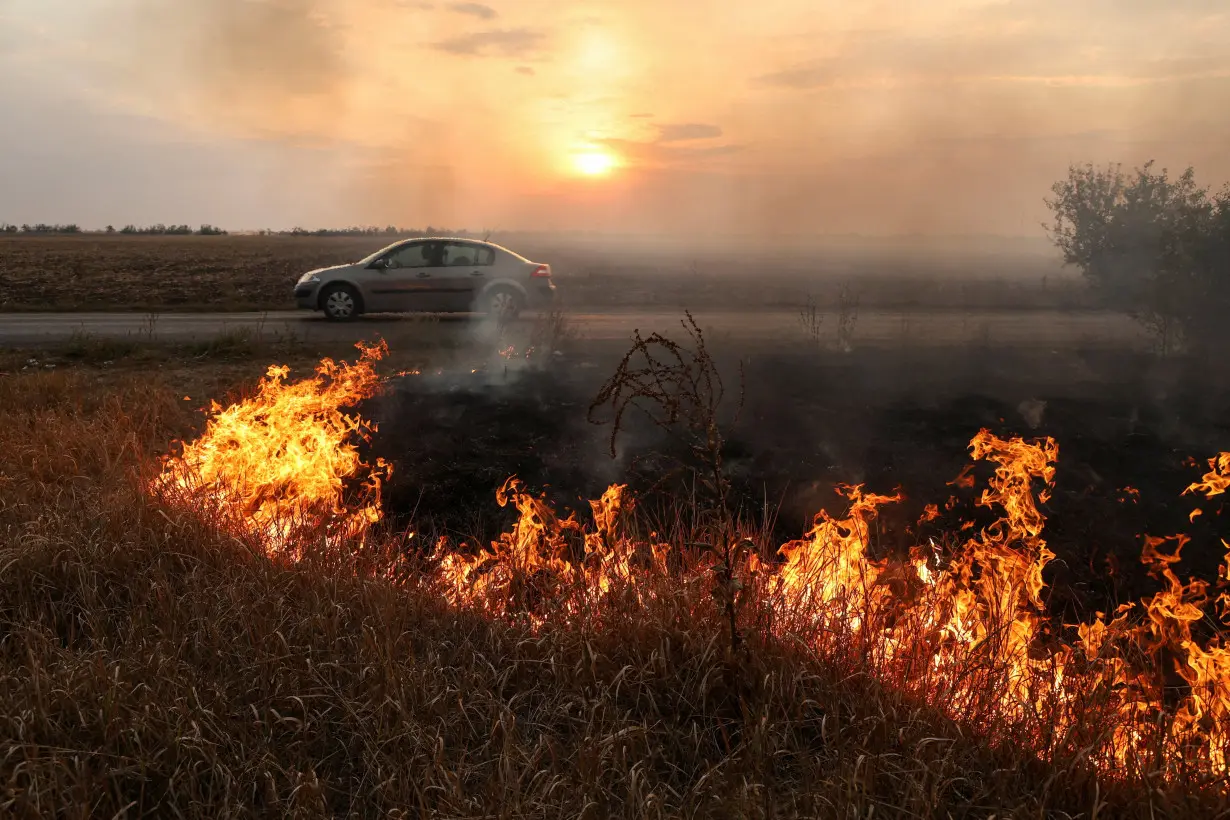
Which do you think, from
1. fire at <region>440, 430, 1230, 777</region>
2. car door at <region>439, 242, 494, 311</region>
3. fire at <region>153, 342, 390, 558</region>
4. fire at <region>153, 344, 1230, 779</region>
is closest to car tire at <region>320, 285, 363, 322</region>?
car door at <region>439, 242, 494, 311</region>

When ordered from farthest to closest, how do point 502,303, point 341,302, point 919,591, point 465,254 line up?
point 341,302 < point 465,254 < point 502,303 < point 919,591

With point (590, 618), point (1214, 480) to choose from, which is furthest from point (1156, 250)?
point (590, 618)

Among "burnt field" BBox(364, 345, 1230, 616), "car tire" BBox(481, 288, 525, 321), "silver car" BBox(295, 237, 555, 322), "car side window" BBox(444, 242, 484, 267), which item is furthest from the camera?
"car side window" BBox(444, 242, 484, 267)

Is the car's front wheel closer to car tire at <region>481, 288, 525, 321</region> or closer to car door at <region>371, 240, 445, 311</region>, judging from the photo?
car tire at <region>481, 288, 525, 321</region>

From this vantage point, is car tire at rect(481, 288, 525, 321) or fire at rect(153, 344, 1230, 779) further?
car tire at rect(481, 288, 525, 321)

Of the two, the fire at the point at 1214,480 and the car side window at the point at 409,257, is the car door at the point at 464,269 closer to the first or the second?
the car side window at the point at 409,257

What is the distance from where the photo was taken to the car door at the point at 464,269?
551 inches

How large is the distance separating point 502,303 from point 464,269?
0.94 meters

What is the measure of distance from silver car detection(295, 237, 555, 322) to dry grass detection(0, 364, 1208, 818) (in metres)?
9.84

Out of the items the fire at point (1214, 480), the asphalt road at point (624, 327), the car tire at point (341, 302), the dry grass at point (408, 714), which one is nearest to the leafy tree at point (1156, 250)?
the asphalt road at point (624, 327)

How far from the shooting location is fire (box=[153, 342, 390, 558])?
201 inches

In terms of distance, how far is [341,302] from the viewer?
14352 mm

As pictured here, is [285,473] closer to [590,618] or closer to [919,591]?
[590,618]

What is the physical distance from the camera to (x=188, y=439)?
732 cm
